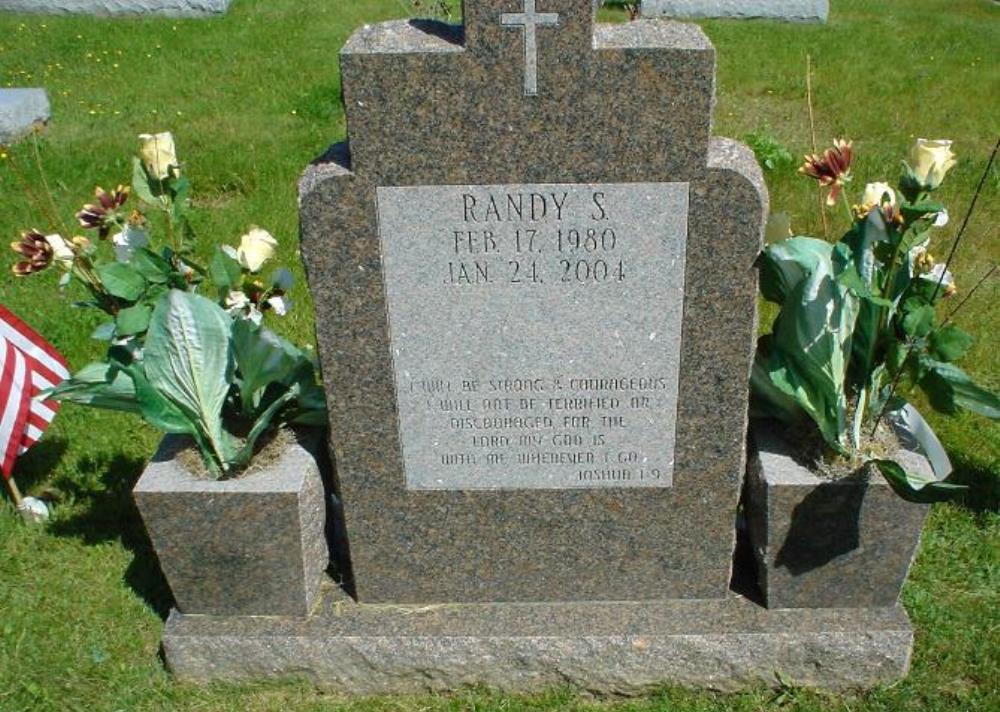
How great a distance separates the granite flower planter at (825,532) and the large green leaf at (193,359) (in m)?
1.51

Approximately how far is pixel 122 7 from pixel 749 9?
21.1ft

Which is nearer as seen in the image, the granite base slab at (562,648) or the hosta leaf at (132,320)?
the hosta leaf at (132,320)

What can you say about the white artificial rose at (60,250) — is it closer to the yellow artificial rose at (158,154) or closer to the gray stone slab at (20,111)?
the yellow artificial rose at (158,154)

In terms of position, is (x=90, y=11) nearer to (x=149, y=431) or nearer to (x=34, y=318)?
(x=34, y=318)

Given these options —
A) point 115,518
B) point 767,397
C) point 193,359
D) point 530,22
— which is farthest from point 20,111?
point 767,397

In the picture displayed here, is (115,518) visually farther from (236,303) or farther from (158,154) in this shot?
(158,154)

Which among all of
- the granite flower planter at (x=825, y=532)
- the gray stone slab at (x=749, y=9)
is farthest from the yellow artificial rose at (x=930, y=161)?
the gray stone slab at (x=749, y=9)

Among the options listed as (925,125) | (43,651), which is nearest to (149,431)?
(43,651)

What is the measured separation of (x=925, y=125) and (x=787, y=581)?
546 cm

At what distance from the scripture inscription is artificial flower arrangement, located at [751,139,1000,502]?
32 cm

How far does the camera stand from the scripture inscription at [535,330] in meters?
2.45

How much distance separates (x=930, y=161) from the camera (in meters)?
2.36

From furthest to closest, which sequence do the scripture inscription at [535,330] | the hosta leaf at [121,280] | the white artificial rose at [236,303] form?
the white artificial rose at [236,303]
the hosta leaf at [121,280]
the scripture inscription at [535,330]

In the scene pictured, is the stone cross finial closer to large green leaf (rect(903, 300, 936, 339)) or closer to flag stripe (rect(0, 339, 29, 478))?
large green leaf (rect(903, 300, 936, 339))
